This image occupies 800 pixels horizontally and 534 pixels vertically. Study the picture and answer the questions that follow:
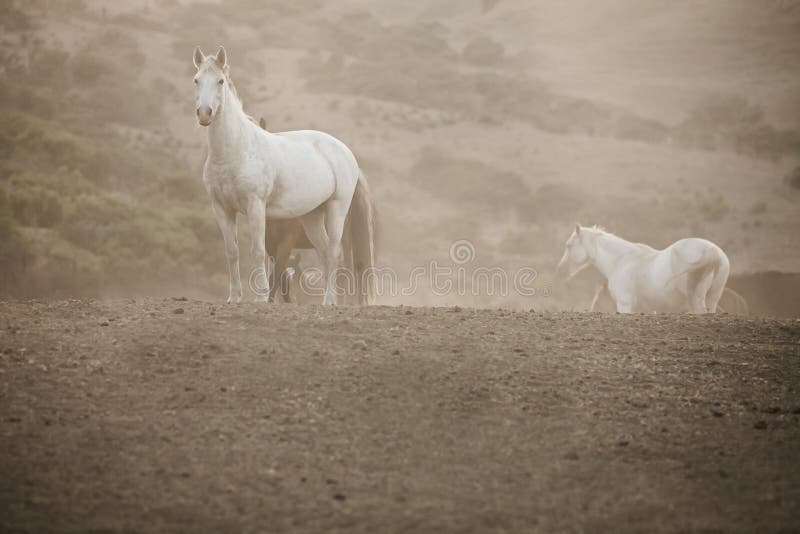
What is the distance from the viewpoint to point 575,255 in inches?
680

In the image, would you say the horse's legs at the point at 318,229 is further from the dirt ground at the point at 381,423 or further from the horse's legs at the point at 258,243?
the dirt ground at the point at 381,423

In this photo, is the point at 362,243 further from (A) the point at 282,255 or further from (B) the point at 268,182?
(B) the point at 268,182

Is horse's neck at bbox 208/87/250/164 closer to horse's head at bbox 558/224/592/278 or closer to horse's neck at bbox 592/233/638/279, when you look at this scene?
horse's neck at bbox 592/233/638/279

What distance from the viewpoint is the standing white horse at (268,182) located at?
8734 mm

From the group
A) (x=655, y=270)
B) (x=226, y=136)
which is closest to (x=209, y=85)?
(x=226, y=136)

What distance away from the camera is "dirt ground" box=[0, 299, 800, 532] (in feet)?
15.0

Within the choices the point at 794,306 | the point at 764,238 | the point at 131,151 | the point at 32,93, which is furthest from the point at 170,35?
Answer: the point at 794,306

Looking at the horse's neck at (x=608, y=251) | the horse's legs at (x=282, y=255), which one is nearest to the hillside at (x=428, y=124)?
→ the horse's neck at (x=608, y=251)

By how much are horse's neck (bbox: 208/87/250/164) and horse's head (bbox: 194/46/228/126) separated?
96 millimetres

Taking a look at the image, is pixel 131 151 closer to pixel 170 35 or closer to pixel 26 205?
pixel 26 205

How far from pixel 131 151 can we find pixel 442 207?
13545mm

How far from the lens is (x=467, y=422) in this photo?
5.79 m

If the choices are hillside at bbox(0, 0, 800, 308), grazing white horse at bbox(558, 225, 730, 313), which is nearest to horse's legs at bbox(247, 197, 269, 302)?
grazing white horse at bbox(558, 225, 730, 313)

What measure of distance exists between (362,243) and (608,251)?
720 centimetres
